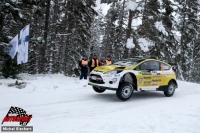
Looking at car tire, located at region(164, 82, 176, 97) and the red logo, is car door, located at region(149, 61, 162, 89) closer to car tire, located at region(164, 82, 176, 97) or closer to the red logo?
car tire, located at region(164, 82, 176, 97)

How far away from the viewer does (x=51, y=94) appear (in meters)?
9.07

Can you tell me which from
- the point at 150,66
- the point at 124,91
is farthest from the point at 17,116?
the point at 150,66

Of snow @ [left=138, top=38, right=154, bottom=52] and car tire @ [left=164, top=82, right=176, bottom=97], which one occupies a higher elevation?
snow @ [left=138, top=38, right=154, bottom=52]

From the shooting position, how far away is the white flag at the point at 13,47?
1114 cm

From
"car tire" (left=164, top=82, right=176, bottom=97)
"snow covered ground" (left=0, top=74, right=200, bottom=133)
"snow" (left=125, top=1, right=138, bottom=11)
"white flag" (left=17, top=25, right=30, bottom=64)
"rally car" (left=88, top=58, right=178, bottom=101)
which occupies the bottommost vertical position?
"snow covered ground" (left=0, top=74, right=200, bottom=133)

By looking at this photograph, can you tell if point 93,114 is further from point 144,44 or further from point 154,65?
point 144,44

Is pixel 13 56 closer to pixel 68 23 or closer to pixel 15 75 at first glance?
pixel 15 75

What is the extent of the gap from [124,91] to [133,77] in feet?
2.93

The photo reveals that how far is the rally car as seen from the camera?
27.5 feet

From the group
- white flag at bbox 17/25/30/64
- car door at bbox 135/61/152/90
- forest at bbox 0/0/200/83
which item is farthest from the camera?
forest at bbox 0/0/200/83

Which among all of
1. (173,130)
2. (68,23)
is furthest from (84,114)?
(68,23)

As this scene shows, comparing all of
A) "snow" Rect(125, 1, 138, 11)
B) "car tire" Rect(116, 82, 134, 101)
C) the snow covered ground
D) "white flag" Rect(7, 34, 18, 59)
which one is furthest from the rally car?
"snow" Rect(125, 1, 138, 11)

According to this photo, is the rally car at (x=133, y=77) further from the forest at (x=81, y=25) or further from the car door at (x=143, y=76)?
the forest at (x=81, y=25)

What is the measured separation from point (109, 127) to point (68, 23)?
16970 millimetres
